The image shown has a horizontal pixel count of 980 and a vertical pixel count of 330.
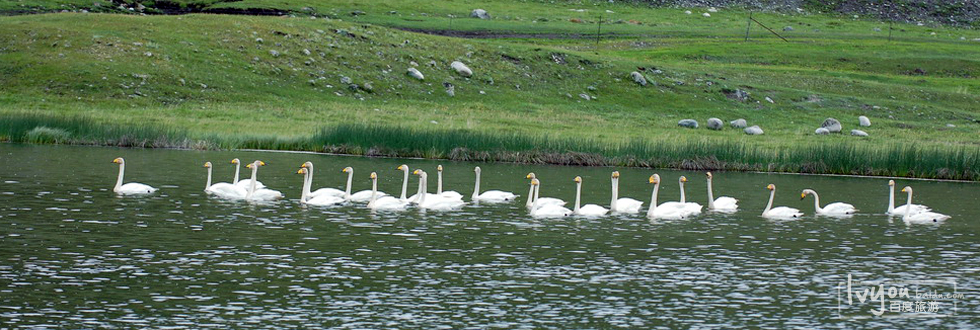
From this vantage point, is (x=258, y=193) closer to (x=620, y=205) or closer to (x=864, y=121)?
(x=620, y=205)

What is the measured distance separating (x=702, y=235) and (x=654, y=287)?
713cm

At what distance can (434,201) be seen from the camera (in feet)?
104

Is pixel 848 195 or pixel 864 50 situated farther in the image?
pixel 864 50

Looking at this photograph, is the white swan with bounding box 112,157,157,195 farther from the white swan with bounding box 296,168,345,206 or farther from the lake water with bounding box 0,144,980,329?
the white swan with bounding box 296,168,345,206

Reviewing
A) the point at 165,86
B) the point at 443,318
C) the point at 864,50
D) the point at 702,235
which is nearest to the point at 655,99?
the point at 165,86

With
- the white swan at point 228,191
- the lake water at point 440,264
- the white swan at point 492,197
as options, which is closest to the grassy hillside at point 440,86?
the white swan at point 492,197

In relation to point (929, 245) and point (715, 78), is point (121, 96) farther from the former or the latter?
point (929, 245)

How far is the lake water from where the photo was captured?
60.0ft

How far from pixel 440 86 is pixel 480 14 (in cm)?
4507

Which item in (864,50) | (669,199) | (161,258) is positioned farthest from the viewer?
(864,50)

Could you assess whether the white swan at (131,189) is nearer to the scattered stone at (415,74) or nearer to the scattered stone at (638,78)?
the scattered stone at (415,74)

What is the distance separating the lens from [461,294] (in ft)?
64.8

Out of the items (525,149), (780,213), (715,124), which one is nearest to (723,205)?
(780,213)

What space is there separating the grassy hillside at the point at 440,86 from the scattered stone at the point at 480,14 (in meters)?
16.8
